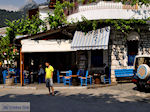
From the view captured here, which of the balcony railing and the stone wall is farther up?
the balcony railing

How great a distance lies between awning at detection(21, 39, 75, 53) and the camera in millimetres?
13586

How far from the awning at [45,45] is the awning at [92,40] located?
2.77ft

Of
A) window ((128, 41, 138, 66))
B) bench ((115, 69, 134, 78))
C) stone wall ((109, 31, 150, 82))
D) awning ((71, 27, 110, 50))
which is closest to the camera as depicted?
awning ((71, 27, 110, 50))

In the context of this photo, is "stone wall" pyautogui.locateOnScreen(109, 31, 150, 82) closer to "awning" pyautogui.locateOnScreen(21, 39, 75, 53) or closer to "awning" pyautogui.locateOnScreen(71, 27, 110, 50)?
"awning" pyautogui.locateOnScreen(71, 27, 110, 50)

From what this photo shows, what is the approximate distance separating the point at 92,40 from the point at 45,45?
335cm

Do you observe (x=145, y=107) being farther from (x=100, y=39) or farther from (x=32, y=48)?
(x=32, y=48)

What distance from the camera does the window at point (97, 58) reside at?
1508cm

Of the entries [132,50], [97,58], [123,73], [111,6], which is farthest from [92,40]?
[132,50]

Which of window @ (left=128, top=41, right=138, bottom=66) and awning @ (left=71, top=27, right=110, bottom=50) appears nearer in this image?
awning @ (left=71, top=27, right=110, bottom=50)

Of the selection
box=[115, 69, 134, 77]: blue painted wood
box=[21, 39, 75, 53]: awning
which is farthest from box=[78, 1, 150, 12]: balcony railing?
box=[115, 69, 134, 77]: blue painted wood

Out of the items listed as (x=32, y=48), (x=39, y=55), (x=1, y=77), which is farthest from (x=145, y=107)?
(x=39, y=55)

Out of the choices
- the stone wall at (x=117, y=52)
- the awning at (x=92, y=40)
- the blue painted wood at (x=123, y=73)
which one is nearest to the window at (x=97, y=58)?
the stone wall at (x=117, y=52)

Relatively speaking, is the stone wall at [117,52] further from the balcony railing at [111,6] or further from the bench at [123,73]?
the balcony railing at [111,6]

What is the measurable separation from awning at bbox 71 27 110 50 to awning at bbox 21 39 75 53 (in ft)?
2.77
